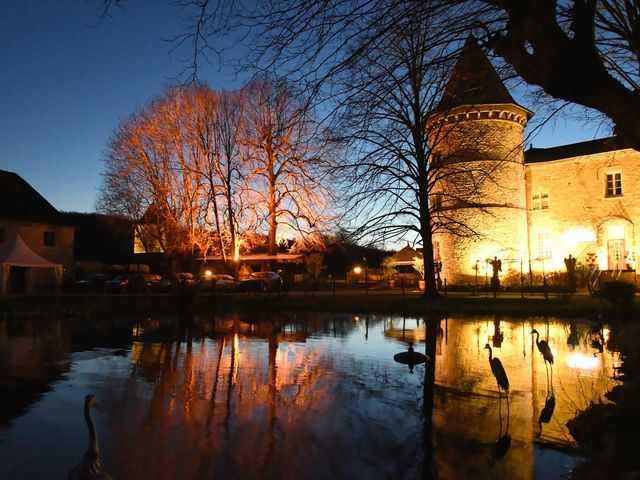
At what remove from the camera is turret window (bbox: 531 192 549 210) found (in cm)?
3997

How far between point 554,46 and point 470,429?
4.70 meters

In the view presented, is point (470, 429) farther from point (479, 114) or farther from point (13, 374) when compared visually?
point (479, 114)

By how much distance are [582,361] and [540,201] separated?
3126cm

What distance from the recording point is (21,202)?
4012 cm

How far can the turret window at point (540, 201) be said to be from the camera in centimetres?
3997

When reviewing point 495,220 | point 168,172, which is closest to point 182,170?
point 168,172

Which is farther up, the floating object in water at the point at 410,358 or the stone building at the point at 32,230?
the stone building at the point at 32,230

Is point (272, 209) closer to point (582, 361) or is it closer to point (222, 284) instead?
point (222, 284)

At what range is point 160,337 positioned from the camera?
51.3 ft

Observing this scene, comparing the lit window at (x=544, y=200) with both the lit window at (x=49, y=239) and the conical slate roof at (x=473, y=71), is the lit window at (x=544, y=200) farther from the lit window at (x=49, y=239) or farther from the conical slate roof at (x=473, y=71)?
the lit window at (x=49, y=239)

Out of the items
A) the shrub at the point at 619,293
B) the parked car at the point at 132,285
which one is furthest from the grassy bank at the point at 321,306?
the parked car at the point at 132,285

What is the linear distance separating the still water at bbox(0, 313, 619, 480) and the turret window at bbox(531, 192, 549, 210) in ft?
88.2

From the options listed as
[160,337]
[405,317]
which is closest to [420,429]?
[160,337]

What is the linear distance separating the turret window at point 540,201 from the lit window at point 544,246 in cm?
205
